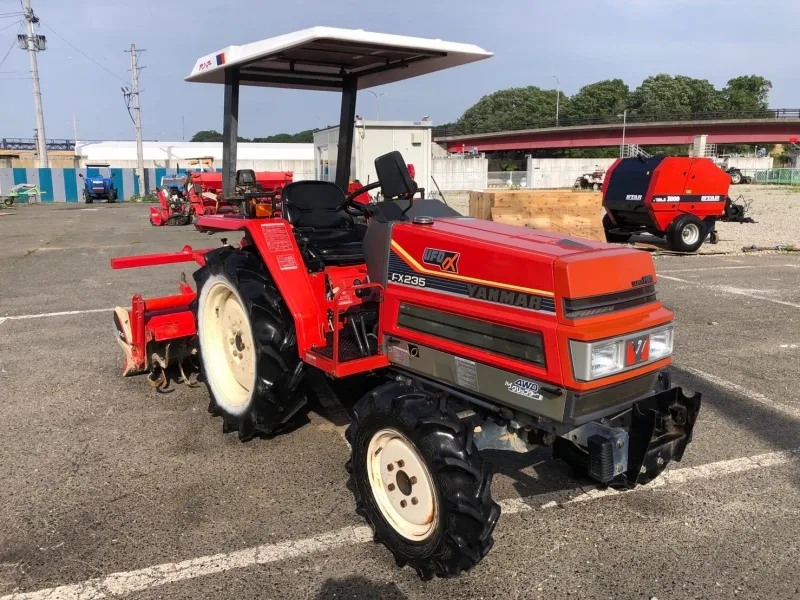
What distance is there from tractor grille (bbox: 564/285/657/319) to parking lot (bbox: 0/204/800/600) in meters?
1.11

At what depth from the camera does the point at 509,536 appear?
2.96 meters

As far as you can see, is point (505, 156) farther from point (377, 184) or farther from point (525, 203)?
point (377, 184)

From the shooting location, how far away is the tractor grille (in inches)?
96.1

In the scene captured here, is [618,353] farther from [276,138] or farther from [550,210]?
[276,138]

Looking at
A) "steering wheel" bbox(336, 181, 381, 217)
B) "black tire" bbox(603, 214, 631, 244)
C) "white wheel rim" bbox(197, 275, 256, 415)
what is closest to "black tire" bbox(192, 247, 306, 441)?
"white wheel rim" bbox(197, 275, 256, 415)

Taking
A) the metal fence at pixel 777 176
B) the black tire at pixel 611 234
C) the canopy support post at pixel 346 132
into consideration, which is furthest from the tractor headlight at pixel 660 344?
the metal fence at pixel 777 176

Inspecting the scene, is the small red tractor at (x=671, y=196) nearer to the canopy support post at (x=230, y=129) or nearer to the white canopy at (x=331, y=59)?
the white canopy at (x=331, y=59)

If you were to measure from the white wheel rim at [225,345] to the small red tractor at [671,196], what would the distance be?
10.2m

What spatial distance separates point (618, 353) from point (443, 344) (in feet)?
2.37

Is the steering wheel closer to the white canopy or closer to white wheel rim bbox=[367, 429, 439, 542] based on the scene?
the white canopy

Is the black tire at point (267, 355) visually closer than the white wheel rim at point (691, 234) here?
Yes

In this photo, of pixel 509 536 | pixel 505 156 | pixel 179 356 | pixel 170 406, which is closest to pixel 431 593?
pixel 509 536

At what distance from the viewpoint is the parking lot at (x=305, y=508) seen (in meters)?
2.64

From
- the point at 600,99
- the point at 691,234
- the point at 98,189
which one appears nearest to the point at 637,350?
the point at 691,234
